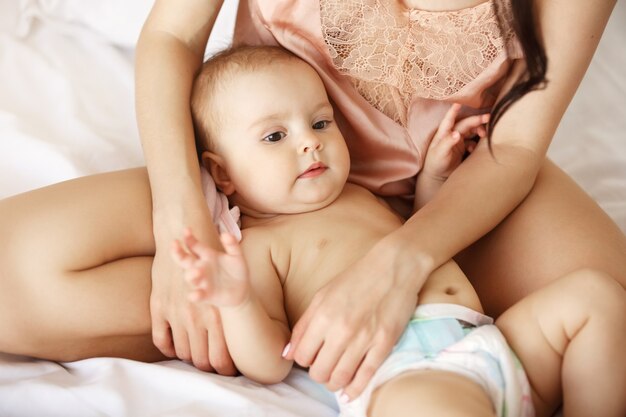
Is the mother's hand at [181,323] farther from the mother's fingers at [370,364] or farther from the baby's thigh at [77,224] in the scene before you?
the mother's fingers at [370,364]

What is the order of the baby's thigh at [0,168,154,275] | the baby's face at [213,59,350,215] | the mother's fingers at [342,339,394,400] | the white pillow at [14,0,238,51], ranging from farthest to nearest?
the white pillow at [14,0,238,51] < the baby's face at [213,59,350,215] < the baby's thigh at [0,168,154,275] < the mother's fingers at [342,339,394,400]

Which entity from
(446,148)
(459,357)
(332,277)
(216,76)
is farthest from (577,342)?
(216,76)

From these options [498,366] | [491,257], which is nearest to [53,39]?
[491,257]

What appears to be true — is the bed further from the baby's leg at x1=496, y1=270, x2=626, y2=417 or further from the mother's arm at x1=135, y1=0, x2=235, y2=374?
the baby's leg at x1=496, y1=270, x2=626, y2=417

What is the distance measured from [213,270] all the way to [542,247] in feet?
1.73

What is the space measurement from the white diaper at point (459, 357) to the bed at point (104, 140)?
14cm

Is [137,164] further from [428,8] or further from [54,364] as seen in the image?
[428,8]

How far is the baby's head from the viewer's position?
1.27 meters

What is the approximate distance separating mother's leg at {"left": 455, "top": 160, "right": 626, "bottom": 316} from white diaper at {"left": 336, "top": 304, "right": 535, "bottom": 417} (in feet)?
0.53

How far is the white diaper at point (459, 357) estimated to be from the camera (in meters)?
0.98

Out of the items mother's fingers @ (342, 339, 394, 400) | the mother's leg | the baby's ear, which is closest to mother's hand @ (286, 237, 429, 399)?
mother's fingers @ (342, 339, 394, 400)

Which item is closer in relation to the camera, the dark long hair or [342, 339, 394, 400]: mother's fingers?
[342, 339, 394, 400]: mother's fingers

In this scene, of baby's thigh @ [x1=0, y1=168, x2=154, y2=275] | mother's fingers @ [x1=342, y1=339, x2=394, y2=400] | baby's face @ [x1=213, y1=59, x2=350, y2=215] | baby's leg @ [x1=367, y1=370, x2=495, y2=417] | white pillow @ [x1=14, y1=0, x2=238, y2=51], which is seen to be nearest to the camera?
baby's leg @ [x1=367, y1=370, x2=495, y2=417]

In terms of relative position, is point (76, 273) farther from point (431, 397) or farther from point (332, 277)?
point (431, 397)
